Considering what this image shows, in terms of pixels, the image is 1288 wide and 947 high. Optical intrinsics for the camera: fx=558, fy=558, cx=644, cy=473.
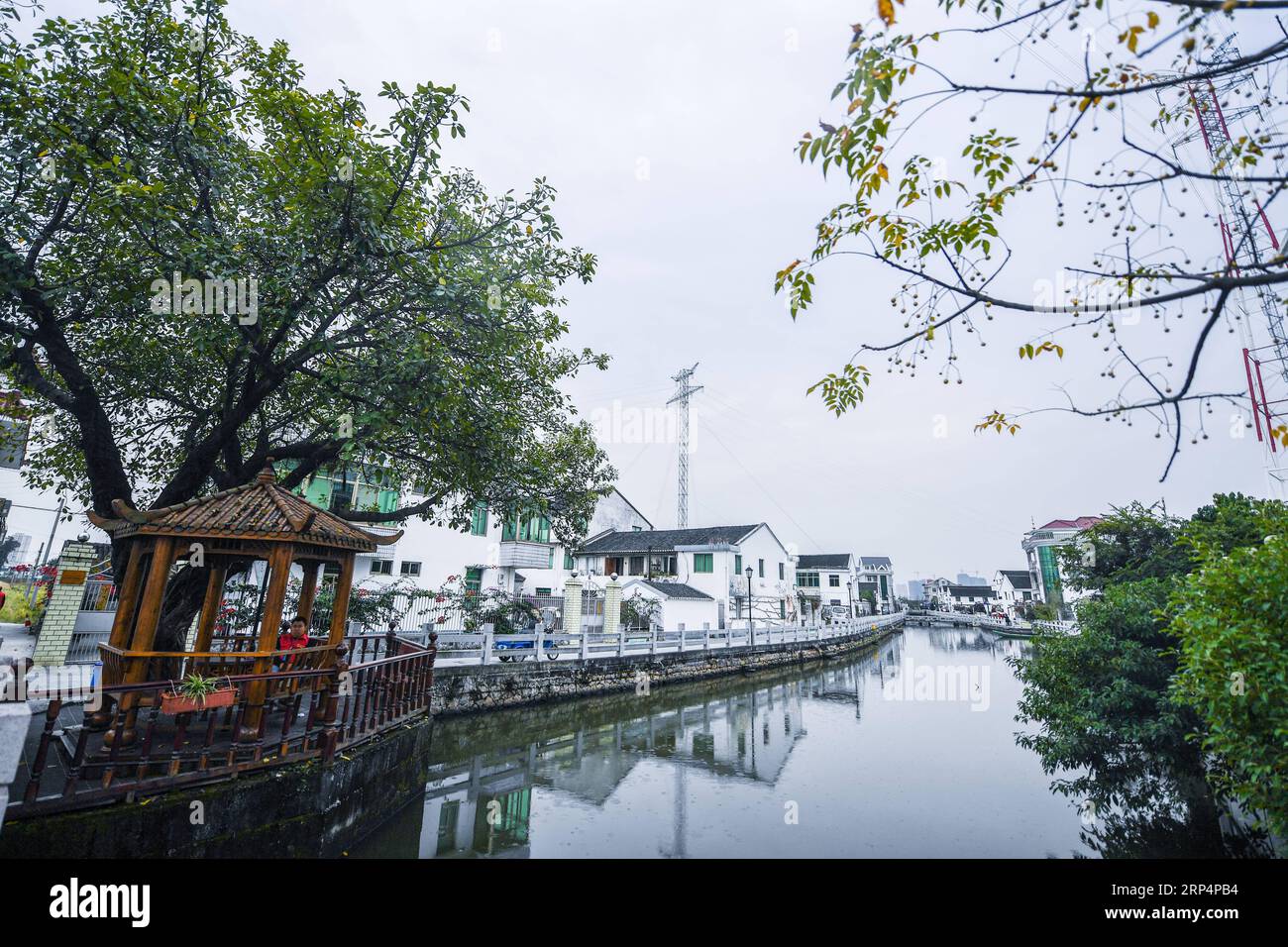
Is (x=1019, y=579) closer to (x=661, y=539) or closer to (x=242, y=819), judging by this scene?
(x=661, y=539)

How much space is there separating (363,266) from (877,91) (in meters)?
7.04

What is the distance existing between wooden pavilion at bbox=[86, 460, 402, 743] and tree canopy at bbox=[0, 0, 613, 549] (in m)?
1.44

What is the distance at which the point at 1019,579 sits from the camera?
230 ft

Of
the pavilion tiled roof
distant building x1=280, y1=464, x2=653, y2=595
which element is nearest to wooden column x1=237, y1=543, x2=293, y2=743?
the pavilion tiled roof

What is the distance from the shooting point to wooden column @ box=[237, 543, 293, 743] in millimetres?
5984

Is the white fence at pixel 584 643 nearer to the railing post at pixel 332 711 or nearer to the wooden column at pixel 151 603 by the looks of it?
the railing post at pixel 332 711

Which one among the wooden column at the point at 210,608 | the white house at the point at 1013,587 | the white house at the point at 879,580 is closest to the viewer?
the wooden column at the point at 210,608

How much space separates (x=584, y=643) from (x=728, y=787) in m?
7.32

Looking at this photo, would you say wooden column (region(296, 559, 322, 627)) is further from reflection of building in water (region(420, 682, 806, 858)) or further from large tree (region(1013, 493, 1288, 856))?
large tree (region(1013, 493, 1288, 856))

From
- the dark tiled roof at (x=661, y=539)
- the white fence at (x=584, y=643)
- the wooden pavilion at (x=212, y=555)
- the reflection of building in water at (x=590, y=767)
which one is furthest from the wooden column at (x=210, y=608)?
the dark tiled roof at (x=661, y=539)

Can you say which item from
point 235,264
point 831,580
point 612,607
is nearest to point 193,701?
point 235,264

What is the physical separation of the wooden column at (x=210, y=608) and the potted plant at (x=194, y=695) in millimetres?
1871

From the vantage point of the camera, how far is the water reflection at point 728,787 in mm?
7207

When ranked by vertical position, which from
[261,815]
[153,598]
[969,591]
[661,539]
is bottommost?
[261,815]
